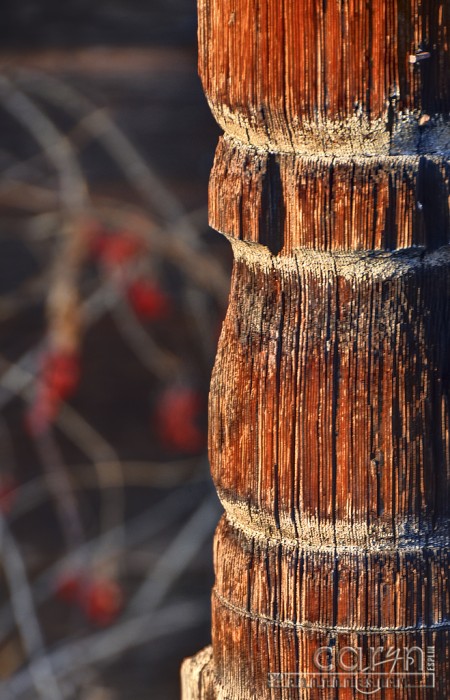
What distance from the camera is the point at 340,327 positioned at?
2.98 feet

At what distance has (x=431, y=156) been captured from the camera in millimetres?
888

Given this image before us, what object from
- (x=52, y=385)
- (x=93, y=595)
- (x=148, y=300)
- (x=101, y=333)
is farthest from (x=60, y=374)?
(x=93, y=595)

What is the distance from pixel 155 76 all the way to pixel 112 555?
126 centimetres

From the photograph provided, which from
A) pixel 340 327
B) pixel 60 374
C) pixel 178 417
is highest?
pixel 340 327

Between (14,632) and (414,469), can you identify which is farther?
(14,632)

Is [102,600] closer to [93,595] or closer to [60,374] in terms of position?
[93,595]

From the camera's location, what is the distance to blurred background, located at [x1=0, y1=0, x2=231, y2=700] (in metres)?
2.78

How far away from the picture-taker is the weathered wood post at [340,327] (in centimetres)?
87

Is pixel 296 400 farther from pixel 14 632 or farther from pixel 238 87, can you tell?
pixel 14 632

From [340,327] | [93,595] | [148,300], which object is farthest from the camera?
[93,595]

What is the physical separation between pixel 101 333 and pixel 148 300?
0.15 metres

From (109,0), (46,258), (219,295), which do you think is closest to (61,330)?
(46,258)

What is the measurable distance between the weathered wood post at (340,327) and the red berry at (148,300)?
190 centimetres

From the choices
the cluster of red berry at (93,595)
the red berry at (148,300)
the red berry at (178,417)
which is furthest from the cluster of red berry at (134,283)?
the cluster of red berry at (93,595)
